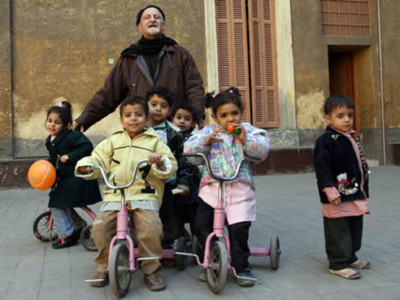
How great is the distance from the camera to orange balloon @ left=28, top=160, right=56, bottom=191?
4000 millimetres

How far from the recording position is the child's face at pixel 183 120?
3.78 m

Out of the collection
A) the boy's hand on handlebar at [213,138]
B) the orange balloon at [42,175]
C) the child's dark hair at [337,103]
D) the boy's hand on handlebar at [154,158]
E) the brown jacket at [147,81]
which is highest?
the brown jacket at [147,81]

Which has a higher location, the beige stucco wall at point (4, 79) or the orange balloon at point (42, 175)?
the beige stucco wall at point (4, 79)

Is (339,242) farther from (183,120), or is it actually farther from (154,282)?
(183,120)

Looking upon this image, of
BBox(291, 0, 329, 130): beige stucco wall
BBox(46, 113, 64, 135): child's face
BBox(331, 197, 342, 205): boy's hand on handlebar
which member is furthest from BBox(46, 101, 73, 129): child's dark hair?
BBox(291, 0, 329, 130): beige stucco wall

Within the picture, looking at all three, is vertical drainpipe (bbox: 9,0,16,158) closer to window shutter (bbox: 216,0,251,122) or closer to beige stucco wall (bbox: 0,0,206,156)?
beige stucco wall (bbox: 0,0,206,156)

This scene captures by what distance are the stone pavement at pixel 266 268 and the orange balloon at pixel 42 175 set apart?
615 mm

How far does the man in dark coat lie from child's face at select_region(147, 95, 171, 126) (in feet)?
1.39

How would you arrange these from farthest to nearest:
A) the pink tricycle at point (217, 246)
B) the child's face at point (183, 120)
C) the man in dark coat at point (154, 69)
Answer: the man in dark coat at point (154, 69), the child's face at point (183, 120), the pink tricycle at point (217, 246)

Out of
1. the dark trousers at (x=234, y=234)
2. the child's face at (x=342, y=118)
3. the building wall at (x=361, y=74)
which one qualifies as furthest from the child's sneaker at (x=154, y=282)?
the building wall at (x=361, y=74)

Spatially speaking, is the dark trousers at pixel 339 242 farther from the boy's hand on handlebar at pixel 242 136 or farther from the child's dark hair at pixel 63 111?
the child's dark hair at pixel 63 111

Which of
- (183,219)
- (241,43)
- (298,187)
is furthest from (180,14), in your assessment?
(183,219)

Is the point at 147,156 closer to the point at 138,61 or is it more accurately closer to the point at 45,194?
the point at 138,61

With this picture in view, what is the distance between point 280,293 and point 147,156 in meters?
1.25
